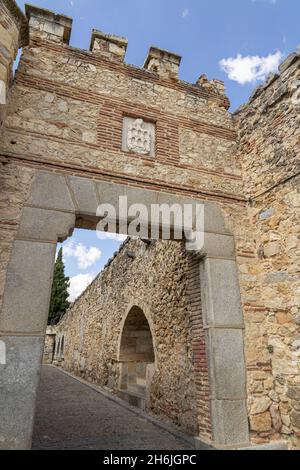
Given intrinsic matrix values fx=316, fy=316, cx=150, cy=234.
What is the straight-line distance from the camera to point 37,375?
9.61ft

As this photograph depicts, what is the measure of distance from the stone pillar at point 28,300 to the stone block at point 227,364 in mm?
1848

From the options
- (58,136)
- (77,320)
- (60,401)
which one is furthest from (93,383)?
(58,136)

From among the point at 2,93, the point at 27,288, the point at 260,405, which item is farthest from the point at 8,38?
the point at 260,405

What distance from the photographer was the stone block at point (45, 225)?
3.36m

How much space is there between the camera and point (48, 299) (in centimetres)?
319

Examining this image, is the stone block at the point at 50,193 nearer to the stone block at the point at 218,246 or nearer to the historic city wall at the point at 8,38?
the historic city wall at the point at 8,38

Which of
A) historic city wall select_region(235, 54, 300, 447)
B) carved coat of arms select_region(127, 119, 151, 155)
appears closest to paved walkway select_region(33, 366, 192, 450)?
historic city wall select_region(235, 54, 300, 447)

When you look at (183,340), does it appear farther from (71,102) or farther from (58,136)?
(71,102)

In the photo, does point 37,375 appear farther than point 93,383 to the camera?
No

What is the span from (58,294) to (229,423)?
21.8 meters

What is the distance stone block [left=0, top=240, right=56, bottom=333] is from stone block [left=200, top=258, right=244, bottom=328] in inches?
72.3

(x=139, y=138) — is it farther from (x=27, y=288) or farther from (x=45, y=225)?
(x=27, y=288)

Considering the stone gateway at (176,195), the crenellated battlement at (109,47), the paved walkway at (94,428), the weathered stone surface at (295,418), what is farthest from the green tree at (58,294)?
the weathered stone surface at (295,418)

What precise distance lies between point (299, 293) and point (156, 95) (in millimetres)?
3337
